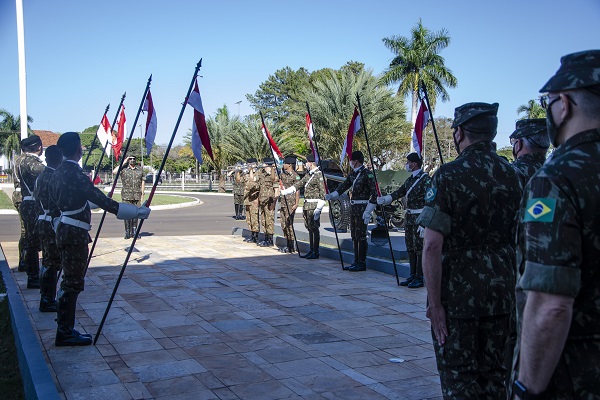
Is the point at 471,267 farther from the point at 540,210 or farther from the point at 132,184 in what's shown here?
the point at 132,184

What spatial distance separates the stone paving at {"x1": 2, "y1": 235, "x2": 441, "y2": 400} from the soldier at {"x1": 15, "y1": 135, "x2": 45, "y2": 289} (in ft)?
1.33

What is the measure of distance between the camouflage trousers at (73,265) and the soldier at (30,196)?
295 centimetres

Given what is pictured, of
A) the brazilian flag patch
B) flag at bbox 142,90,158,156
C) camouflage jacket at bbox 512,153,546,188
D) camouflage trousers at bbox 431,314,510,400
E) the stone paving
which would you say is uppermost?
flag at bbox 142,90,158,156

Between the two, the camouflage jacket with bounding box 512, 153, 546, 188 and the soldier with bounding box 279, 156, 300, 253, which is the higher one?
the camouflage jacket with bounding box 512, 153, 546, 188

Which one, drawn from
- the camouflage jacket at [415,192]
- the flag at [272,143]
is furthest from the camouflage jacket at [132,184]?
the camouflage jacket at [415,192]

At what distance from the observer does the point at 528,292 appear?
6.82ft

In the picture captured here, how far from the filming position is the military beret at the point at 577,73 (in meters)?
2.06

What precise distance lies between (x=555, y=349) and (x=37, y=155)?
26.4ft

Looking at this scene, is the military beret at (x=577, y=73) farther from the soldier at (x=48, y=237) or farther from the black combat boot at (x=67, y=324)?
the soldier at (x=48, y=237)

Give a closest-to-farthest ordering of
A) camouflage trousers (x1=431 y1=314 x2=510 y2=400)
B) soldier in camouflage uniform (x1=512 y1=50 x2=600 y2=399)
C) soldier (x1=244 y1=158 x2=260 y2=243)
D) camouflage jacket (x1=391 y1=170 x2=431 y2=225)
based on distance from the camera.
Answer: soldier in camouflage uniform (x1=512 y1=50 x2=600 y2=399) → camouflage trousers (x1=431 y1=314 x2=510 y2=400) → camouflage jacket (x1=391 y1=170 x2=431 y2=225) → soldier (x1=244 y1=158 x2=260 y2=243)

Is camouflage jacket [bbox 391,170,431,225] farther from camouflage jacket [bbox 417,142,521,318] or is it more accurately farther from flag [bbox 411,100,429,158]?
camouflage jacket [bbox 417,142,521,318]

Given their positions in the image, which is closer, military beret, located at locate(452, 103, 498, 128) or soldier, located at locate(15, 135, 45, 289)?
military beret, located at locate(452, 103, 498, 128)

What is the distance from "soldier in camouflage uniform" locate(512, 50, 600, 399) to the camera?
198cm

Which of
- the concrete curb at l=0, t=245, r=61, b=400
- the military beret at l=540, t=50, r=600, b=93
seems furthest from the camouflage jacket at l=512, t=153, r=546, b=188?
the concrete curb at l=0, t=245, r=61, b=400
